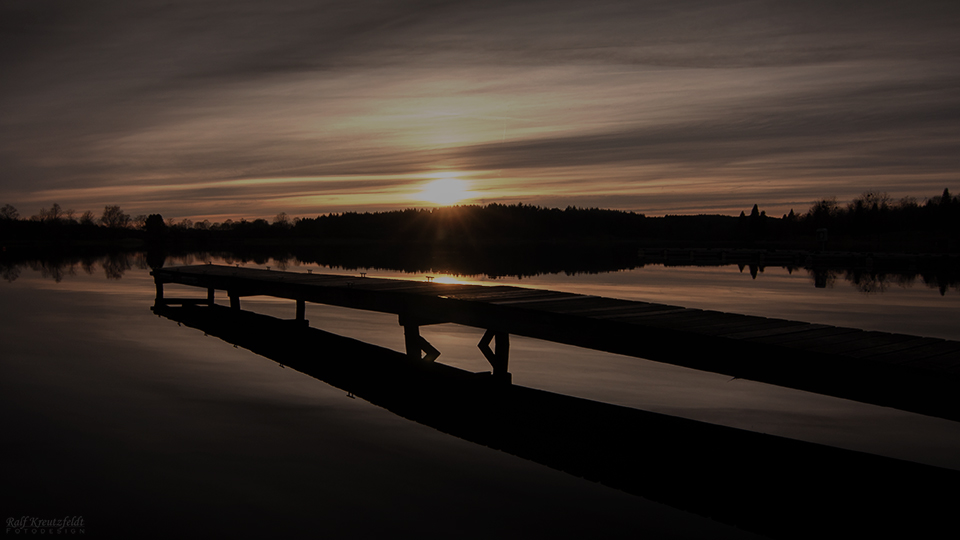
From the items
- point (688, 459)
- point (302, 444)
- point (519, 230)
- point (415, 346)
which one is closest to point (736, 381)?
point (688, 459)

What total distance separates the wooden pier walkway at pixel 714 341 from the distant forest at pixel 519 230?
93815 mm

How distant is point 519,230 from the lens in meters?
170

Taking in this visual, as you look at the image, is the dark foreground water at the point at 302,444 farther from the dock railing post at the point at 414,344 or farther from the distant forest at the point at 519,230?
the distant forest at the point at 519,230

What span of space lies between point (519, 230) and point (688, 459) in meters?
164

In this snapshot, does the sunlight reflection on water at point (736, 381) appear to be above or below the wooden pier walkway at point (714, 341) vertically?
below

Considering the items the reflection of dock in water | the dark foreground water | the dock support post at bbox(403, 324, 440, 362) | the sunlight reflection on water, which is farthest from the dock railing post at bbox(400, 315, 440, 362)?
the reflection of dock in water

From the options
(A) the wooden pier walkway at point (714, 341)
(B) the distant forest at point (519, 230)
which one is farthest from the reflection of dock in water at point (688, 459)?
(B) the distant forest at point (519, 230)

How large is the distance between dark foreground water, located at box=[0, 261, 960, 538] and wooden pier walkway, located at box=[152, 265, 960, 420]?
1431 millimetres

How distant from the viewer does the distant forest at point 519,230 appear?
11438 centimetres

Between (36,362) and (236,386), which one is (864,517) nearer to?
(236,386)

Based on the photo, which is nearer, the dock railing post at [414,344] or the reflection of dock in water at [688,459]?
the reflection of dock in water at [688,459]

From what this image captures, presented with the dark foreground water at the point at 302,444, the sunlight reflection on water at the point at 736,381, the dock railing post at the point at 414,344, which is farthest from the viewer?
the dock railing post at the point at 414,344

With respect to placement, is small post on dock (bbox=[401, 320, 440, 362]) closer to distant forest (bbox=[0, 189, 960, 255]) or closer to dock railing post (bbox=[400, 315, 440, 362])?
dock railing post (bbox=[400, 315, 440, 362])

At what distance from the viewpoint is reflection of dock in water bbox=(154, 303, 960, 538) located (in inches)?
212
